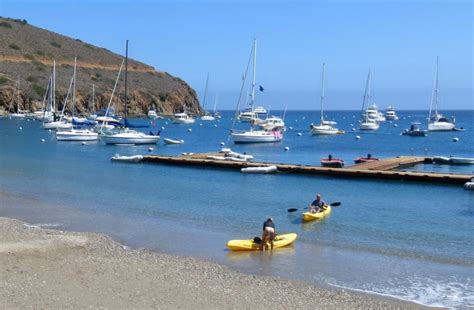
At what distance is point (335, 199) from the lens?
3266 centimetres

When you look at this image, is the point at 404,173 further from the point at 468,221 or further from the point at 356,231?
the point at 356,231

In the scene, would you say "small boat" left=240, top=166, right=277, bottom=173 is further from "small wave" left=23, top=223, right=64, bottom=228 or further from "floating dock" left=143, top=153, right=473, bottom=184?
"small wave" left=23, top=223, right=64, bottom=228

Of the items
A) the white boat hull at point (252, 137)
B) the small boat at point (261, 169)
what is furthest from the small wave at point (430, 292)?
the white boat hull at point (252, 137)

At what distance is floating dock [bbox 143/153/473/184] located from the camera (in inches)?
1507

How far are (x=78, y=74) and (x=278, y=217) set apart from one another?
128 meters

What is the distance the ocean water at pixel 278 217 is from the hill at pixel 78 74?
3306 inches

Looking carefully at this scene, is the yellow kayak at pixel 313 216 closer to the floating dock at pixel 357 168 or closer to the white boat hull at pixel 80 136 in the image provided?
the floating dock at pixel 357 168

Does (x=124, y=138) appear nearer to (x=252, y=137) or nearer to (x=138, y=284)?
(x=252, y=137)

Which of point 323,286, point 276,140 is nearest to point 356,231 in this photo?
point 323,286

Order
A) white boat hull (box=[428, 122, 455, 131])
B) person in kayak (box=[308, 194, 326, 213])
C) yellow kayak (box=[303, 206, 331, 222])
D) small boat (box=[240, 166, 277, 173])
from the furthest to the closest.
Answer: white boat hull (box=[428, 122, 455, 131])
small boat (box=[240, 166, 277, 173])
person in kayak (box=[308, 194, 326, 213])
yellow kayak (box=[303, 206, 331, 222])

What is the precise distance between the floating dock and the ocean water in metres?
0.95

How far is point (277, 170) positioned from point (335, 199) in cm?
→ 1130

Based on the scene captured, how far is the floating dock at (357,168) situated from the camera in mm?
38281

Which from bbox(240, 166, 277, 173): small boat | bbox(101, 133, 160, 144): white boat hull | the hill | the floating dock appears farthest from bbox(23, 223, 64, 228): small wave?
the hill
